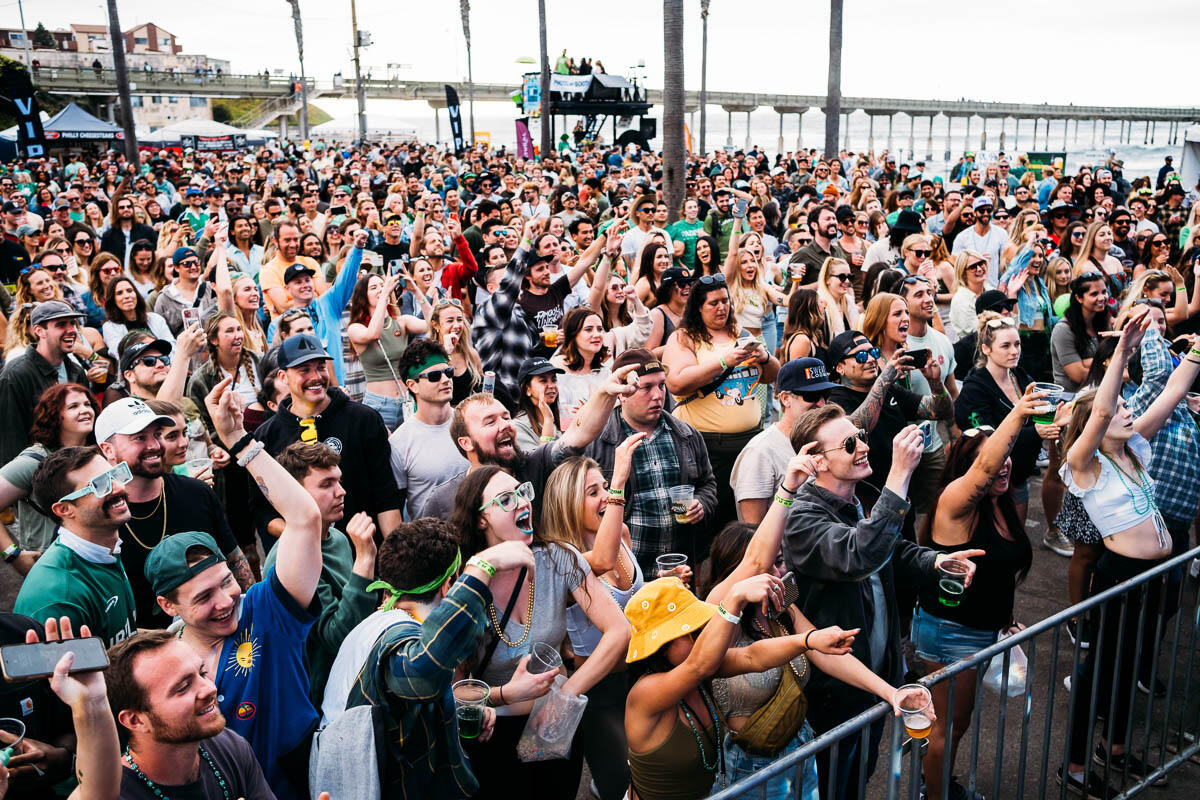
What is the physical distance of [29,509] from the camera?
14.8 ft

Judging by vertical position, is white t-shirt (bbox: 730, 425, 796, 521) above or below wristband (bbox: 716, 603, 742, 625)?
below

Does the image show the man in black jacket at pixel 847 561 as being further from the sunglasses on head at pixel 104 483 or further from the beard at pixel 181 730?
the sunglasses on head at pixel 104 483

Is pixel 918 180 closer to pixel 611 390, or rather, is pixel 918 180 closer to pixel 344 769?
pixel 611 390

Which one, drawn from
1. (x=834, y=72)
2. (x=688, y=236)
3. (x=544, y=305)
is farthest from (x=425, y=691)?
→ (x=834, y=72)

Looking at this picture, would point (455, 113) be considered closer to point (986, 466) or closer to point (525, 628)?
point (986, 466)

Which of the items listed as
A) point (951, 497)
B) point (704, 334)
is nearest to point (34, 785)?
point (951, 497)

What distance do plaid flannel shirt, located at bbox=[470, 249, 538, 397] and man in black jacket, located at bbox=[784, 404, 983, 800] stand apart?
319 cm

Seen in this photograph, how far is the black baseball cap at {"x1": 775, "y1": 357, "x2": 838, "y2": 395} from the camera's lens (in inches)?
175

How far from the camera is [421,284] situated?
7754 mm

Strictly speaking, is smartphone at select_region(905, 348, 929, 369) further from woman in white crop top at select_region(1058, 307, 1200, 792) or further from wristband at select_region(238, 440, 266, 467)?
wristband at select_region(238, 440, 266, 467)

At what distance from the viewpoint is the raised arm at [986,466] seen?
3.81 metres

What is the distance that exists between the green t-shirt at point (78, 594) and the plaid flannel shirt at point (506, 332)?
130 inches

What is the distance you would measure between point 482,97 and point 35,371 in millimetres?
75166

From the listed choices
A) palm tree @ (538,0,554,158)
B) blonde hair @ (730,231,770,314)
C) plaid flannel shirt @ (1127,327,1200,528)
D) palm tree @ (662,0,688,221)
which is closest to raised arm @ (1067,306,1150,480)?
plaid flannel shirt @ (1127,327,1200,528)
